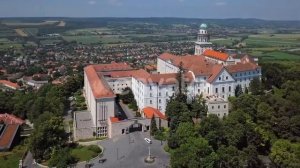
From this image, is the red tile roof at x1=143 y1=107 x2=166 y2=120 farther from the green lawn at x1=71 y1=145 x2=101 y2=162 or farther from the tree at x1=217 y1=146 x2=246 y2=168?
the tree at x1=217 y1=146 x2=246 y2=168

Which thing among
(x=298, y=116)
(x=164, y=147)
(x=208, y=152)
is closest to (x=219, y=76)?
(x=298, y=116)

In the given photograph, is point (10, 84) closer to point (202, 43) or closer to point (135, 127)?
point (202, 43)

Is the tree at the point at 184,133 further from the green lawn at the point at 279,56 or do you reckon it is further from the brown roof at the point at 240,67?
the green lawn at the point at 279,56

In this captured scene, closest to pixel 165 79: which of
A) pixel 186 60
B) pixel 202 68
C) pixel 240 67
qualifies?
pixel 202 68

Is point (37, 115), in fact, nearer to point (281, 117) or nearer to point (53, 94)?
point (53, 94)

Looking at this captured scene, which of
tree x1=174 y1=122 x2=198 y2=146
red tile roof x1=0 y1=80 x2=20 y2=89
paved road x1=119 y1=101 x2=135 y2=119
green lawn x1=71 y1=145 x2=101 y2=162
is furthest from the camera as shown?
red tile roof x1=0 y1=80 x2=20 y2=89

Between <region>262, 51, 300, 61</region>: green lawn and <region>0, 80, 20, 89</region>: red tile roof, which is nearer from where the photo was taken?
<region>0, 80, 20, 89</region>: red tile roof

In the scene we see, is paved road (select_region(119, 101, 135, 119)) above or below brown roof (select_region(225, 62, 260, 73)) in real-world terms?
below

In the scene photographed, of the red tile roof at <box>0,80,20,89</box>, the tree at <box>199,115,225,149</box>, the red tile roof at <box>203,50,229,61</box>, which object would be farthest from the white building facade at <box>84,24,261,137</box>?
the red tile roof at <box>0,80,20,89</box>
